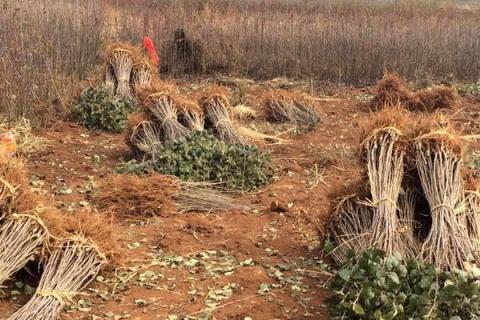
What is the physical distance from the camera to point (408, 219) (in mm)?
3477

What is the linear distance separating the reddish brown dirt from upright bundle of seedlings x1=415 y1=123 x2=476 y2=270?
676 millimetres

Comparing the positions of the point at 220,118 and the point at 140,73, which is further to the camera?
the point at 140,73

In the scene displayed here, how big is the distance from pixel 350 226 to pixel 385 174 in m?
0.40

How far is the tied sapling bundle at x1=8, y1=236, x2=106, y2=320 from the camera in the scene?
3.15m

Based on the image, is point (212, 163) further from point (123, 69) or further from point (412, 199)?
point (123, 69)

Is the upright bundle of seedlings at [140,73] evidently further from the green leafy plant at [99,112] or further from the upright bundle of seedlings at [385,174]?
the upright bundle of seedlings at [385,174]

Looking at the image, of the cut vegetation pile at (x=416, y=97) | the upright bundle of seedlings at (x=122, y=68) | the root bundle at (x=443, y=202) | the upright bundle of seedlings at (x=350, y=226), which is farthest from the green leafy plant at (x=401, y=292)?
the cut vegetation pile at (x=416, y=97)

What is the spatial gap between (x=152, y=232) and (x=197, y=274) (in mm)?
746

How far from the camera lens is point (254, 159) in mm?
5551

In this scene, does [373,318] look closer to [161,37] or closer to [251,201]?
[251,201]

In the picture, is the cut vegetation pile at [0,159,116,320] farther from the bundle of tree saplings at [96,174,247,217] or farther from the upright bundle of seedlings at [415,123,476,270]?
the upright bundle of seedlings at [415,123,476,270]

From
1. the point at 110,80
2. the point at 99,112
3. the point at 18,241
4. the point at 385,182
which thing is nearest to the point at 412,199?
the point at 385,182

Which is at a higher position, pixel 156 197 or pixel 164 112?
pixel 164 112

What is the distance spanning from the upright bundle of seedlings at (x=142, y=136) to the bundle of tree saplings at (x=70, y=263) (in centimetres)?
206
